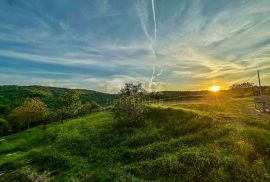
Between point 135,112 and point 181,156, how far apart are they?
82.5 ft

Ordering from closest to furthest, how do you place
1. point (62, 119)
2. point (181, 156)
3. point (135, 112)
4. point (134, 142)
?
point (181, 156)
point (134, 142)
point (135, 112)
point (62, 119)

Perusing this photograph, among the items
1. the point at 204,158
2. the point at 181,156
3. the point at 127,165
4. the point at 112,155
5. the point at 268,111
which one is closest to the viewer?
the point at 204,158

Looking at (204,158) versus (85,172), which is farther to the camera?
(85,172)

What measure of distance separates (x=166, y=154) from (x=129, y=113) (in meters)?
23.1

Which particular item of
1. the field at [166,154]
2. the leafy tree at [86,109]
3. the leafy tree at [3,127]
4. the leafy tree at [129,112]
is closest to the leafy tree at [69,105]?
the leafy tree at [86,109]

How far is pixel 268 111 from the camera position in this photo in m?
49.5

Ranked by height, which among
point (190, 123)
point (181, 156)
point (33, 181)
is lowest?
point (33, 181)

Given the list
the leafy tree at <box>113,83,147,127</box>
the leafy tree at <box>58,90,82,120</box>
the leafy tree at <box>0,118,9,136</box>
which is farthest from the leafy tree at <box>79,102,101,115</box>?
the leafy tree at <box>113,83,147,127</box>

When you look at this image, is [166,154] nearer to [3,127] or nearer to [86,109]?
[86,109]

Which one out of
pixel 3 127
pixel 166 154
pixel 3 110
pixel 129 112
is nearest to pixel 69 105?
pixel 3 127

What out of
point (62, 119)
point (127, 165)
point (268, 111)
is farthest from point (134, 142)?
point (62, 119)

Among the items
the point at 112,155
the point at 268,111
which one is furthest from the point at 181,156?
the point at 268,111

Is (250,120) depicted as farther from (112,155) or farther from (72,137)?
(72,137)

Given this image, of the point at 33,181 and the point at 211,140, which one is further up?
the point at 211,140
